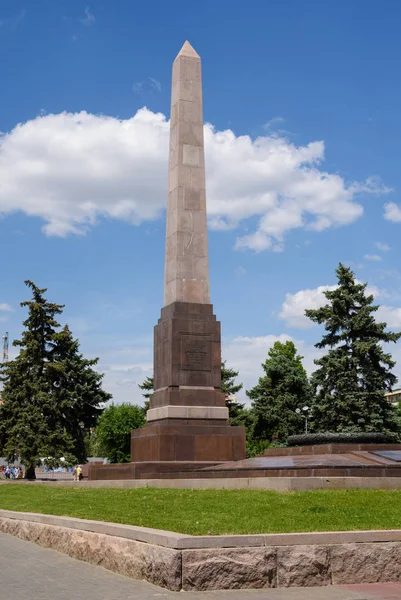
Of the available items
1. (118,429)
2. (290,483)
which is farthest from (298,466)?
(118,429)

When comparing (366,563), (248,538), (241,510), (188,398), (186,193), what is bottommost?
(366,563)

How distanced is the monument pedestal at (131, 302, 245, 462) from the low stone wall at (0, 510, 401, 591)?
10148mm

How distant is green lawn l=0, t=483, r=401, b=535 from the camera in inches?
324

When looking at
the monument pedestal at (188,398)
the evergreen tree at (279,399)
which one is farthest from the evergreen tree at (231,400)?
the monument pedestal at (188,398)

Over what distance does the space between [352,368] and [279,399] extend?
7731 millimetres

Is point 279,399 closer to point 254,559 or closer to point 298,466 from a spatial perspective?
point 298,466

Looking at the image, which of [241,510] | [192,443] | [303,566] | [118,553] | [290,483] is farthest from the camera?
[192,443]

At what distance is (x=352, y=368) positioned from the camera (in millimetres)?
37531

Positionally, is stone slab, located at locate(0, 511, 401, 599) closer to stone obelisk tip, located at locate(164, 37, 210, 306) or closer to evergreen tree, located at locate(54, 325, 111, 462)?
stone obelisk tip, located at locate(164, 37, 210, 306)

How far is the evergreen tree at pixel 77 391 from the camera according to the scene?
142 ft

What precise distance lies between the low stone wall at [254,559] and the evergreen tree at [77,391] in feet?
109

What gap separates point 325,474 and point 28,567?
248 inches

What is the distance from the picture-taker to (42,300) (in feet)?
135

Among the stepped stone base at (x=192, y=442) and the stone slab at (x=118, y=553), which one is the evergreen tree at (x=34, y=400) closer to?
the stepped stone base at (x=192, y=442)
